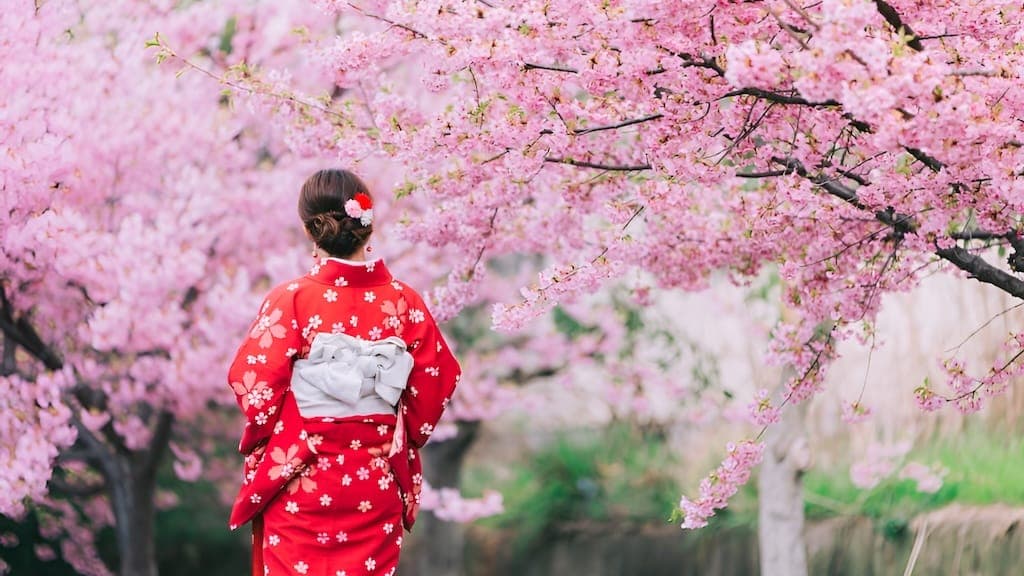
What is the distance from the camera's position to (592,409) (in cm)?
835

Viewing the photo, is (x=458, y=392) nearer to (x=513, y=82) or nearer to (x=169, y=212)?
(x=169, y=212)

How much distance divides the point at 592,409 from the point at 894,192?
5.50 m

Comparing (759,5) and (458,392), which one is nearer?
(759,5)

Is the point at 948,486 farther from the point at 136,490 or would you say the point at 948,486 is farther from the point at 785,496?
the point at 136,490

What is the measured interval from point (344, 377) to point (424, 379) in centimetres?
27

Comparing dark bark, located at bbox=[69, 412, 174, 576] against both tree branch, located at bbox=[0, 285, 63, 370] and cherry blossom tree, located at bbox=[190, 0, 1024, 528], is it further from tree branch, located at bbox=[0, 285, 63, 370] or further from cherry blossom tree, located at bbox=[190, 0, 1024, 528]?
cherry blossom tree, located at bbox=[190, 0, 1024, 528]

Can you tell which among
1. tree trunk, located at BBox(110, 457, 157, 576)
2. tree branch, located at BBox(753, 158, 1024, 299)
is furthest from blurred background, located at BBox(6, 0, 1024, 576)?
tree branch, located at BBox(753, 158, 1024, 299)

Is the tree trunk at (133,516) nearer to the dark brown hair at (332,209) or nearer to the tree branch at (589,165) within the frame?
the dark brown hair at (332,209)

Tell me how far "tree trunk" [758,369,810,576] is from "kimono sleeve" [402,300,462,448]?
2.37 m

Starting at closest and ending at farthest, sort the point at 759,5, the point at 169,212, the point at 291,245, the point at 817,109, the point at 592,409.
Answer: the point at 759,5 < the point at 817,109 < the point at 169,212 < the point at 291,245 < the point at 592,409

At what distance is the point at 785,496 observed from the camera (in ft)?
17.6

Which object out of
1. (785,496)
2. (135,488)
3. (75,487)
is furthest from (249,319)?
(785,496)

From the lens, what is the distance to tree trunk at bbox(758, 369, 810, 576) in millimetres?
5312

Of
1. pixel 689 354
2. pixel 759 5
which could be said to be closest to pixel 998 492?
pixel 689 354
